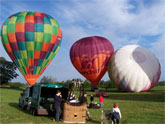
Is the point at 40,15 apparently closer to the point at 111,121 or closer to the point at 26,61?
the point at 26,61

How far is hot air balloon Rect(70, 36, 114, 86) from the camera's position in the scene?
30281 millimetres

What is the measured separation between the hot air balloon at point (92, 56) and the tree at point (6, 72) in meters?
26.9

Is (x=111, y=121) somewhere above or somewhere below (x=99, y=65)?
below

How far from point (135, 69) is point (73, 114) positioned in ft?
64.4

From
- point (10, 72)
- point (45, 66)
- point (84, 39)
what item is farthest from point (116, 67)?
point (10, 72)

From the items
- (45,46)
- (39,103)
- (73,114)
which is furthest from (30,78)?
(73,114)

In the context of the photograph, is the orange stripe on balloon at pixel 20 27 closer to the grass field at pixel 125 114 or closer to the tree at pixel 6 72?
the grass field at pixel 125 114

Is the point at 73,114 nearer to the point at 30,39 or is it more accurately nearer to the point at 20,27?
the point at 30,39

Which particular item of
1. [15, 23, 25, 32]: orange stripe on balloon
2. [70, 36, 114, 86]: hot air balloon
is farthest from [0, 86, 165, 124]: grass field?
[70, 36, 114, 86]: hot air balloon

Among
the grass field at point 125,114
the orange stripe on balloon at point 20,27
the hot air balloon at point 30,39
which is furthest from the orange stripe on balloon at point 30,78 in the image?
the grass field at point 125,114

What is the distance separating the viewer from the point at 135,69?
27219 millimetres

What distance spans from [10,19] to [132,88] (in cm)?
1707

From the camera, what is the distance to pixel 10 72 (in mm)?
54062

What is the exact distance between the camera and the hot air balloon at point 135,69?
27.2 metres
